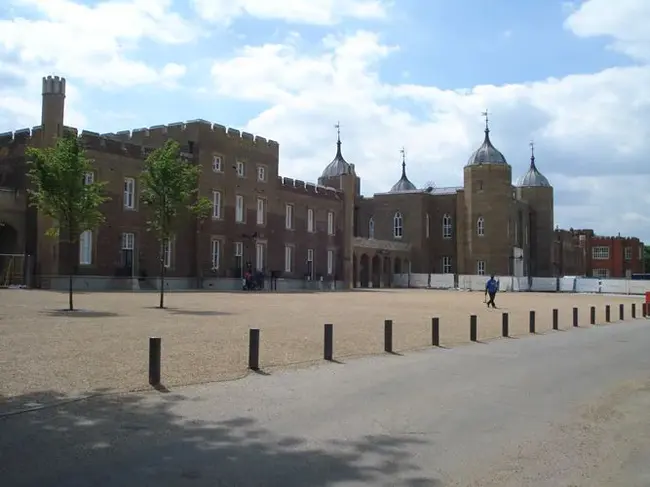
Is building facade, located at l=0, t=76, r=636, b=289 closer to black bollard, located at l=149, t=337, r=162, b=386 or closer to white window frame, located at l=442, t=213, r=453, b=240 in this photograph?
white window frame, located at l=442, t=213, r=453, b=240

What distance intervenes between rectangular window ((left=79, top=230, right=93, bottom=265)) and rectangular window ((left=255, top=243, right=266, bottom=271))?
15.7 m

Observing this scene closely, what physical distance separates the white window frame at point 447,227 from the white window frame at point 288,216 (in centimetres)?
3074

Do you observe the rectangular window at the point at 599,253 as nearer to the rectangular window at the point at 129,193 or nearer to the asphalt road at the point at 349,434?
the rectangular window at the point at 129,193

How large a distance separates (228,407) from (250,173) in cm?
4733

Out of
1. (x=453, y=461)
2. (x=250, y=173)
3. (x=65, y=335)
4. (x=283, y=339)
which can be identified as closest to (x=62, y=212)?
(x=65, y=335)

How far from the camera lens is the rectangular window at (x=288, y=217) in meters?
60.4

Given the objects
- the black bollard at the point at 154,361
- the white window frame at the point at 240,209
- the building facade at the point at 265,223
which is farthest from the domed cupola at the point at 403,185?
the black bollard at the point at 154,361

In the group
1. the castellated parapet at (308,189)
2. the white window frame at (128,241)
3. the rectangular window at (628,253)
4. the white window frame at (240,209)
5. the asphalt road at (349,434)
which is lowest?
the asphalt road at (349,434)

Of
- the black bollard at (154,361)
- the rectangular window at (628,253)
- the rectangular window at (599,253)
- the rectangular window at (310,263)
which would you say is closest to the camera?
the black bollard at (154,361)

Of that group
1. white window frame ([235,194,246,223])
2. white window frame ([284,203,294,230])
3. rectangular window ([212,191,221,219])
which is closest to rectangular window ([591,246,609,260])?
white window frame ([284,203,294,230])

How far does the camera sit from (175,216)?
31.0m

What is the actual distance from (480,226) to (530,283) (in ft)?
31.4

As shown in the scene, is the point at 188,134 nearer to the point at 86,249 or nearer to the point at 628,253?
the point at 86,249

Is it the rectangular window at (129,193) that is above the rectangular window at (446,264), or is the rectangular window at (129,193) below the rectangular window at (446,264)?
above
